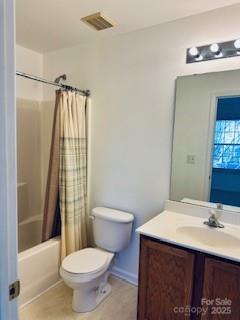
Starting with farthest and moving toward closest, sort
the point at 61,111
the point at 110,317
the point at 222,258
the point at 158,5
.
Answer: the point at 61,111 → the point at 110,317 → the point at 158,5 → the point at 222,258

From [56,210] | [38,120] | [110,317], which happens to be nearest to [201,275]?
[110,317]

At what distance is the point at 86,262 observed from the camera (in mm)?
1983

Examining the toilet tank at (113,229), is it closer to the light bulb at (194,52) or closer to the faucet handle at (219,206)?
the faucet handle at (219,206)

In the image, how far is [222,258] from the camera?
53.6 inches

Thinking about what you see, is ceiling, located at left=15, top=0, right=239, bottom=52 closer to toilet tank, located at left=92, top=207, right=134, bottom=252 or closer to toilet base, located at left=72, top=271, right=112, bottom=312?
toilet tank, located at left=92, top=207, right=134, bottom=252

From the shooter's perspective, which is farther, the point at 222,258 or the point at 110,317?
the point at 110,317

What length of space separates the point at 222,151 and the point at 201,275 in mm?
919

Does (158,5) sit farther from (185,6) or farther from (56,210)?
(56,210)

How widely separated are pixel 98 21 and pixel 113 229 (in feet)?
5.91

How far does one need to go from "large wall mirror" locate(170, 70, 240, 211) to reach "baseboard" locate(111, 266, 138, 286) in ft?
3.04

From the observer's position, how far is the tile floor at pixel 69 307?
1897 millimetres

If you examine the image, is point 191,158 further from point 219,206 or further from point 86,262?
point 86,262

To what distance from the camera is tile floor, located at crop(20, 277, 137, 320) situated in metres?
1.90

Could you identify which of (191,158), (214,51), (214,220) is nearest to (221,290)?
(214,220)
